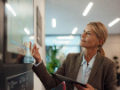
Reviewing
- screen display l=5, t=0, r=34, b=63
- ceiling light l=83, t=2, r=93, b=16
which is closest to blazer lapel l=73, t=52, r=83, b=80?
screen display l=5, t=0, r=34, b=63

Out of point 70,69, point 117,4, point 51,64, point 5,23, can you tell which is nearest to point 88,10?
point 117,4

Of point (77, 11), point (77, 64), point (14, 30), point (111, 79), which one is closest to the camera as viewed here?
point (14, 30)

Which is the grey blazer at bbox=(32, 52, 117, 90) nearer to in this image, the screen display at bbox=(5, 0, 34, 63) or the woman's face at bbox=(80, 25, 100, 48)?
the woman's face at bbox=(80, 25, 100, 48)

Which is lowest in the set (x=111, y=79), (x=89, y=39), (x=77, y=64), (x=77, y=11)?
(x=111, y=79)

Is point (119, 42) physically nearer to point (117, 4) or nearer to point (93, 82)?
point (117, 4)

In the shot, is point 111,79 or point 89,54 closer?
point 111,79

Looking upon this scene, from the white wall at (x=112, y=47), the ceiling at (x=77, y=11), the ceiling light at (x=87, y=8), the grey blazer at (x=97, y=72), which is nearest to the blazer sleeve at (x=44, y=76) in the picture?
the grey blazer at (x=97, y=72)

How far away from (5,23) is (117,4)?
13.8 ft

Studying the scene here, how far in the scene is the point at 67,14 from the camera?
4.76m

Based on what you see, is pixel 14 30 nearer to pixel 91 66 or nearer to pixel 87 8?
pixel 91 66

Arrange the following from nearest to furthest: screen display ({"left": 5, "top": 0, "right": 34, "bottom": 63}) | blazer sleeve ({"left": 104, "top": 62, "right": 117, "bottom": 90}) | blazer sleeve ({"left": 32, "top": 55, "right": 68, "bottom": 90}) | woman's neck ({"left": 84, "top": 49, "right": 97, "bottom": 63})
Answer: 1. screen display ({"left": 5, "top": 0, "right": 34, "bottom": 63})
2. blazer sleeve ({"left": 32, "top": 55, "right": 68, "bottom": 90})
3. blazer sleeve ({"left": 104, "top": 62, "right": 117, "bottom": 90})
4. woman's neck ({"left": 84, "top": 49, "right": 97, "bottom": 63})

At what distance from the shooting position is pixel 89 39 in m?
1.21

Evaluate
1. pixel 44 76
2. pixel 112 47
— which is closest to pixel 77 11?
pixel 44 76

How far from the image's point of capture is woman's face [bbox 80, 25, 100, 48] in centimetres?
120
